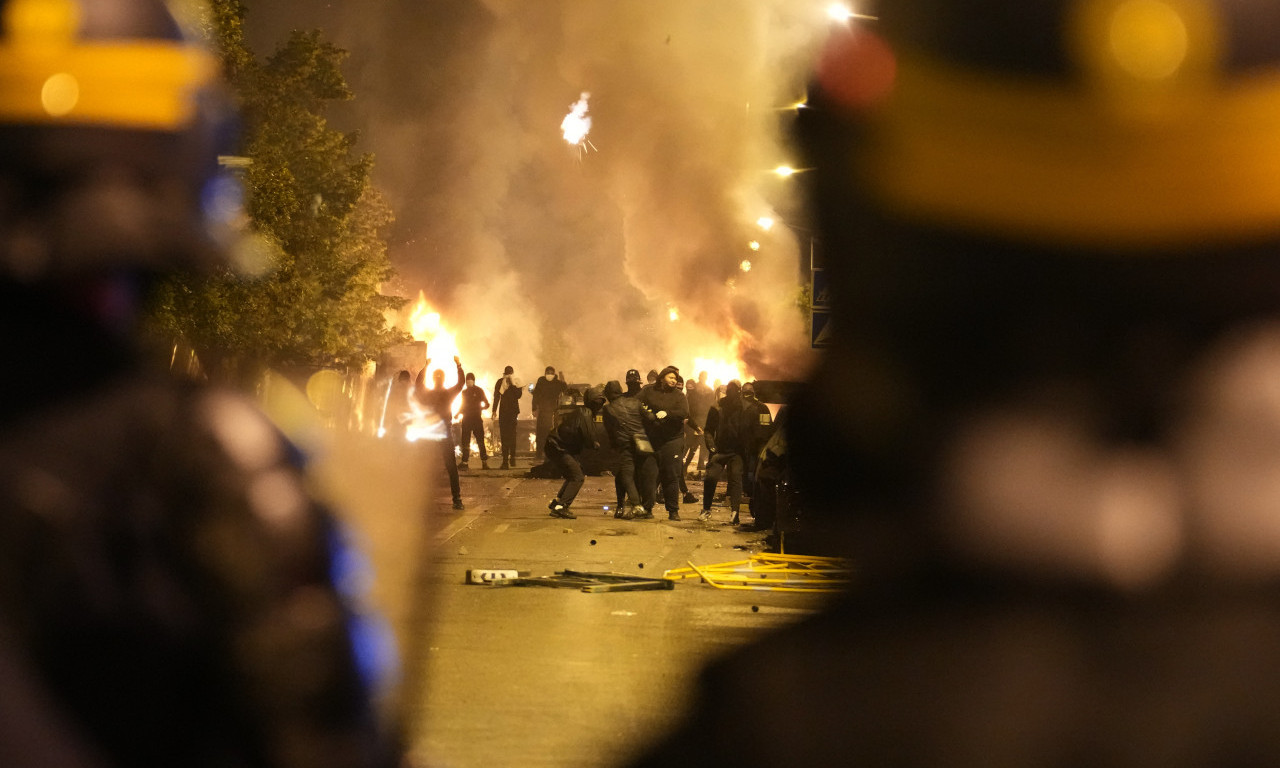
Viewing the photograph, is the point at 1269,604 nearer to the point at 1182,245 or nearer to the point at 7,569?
the point at 1182,245

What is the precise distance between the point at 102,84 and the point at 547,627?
7.43 metres

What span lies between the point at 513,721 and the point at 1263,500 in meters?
5.53

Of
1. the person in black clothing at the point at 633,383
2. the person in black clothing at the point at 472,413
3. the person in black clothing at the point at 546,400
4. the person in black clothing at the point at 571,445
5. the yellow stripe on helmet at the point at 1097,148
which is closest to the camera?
the yellow stripe on helmet at the point at 1097,148

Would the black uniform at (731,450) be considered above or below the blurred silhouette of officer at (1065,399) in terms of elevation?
below

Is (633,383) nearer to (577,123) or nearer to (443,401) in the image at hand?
(443,401)

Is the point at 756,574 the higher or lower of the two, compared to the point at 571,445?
lower

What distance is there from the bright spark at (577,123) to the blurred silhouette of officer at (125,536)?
3752 inches

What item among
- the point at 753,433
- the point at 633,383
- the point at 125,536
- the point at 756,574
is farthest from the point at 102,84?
the point at 633,383

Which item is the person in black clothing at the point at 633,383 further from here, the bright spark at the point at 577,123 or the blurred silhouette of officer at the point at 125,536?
the bright spark at the point at 577,123

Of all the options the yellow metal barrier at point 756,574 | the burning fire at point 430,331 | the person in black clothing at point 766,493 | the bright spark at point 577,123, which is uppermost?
the bright spark at point 577,123

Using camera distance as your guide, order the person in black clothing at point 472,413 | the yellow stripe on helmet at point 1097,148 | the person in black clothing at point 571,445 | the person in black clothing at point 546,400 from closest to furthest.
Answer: the yellow stripe on helmet at point 1097,148, the person in black clothing at point 571,445, the person in black clothing at point 472,413, the person in black clothing at point 546,400

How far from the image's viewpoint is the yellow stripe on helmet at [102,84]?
153 centimetres

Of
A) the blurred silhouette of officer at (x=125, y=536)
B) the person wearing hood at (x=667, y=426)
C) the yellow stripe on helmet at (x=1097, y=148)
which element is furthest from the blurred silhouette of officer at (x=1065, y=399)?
the person wearing hood at (x=667, y=426)

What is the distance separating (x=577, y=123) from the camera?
325 feet
